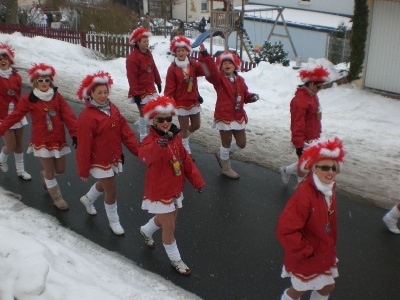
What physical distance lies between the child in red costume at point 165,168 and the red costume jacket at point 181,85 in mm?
2771

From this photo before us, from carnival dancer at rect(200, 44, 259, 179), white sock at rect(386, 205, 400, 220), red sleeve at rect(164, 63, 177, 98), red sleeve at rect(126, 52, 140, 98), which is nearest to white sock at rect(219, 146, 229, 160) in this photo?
carnival dancer at rect(200, 44, 259, 179)

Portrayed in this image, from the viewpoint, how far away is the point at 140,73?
28.1ft

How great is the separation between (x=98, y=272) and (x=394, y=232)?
3.67 m

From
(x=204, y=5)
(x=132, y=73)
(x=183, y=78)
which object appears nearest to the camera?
(x=183, y=78)

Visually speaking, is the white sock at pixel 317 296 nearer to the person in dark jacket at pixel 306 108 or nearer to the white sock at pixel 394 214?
the white sock at pixel 394 214

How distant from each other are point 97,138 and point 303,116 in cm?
269

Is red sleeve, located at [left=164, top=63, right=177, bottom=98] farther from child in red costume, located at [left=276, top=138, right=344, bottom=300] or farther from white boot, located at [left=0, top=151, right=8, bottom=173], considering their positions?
child in red costume, located at [left=276, top=138, right=344, bottom=300]

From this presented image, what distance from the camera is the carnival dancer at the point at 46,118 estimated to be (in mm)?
6277

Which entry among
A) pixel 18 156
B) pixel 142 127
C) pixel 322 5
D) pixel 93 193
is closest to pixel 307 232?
pixel 93 193

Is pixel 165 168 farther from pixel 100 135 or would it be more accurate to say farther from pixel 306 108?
pixel 306 108

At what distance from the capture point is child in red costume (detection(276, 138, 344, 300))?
154 inches

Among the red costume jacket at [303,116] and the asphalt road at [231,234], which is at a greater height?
the red costume jacket at [303,116]

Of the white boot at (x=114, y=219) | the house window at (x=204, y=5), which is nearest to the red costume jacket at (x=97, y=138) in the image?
the white boot at (x=114, y=219)

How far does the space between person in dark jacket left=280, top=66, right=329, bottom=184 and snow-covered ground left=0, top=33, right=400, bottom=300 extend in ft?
4.68
